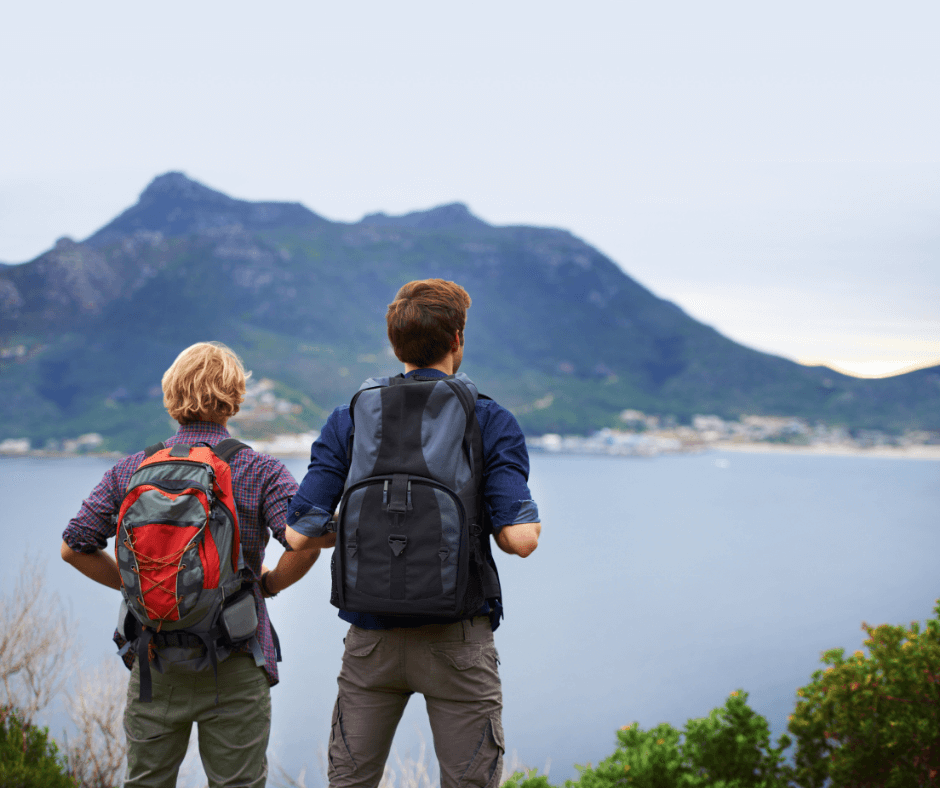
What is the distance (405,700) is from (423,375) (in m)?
0.69

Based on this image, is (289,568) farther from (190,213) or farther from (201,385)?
(190,213)

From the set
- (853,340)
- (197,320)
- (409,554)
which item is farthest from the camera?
(197,320)

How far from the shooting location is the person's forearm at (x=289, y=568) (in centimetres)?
152

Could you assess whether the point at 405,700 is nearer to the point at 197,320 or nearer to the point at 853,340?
the point at 853,340

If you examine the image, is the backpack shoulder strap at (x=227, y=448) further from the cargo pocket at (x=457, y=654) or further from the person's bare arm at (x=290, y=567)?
the cargo pocket at (x=457, y=654)

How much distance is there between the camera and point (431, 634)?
54.9 inches

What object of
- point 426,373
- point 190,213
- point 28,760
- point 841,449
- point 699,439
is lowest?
point 28,760

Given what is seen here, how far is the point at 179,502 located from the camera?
4.79 ft

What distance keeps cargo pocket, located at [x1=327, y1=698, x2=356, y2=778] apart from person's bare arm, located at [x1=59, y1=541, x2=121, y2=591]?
0.60 m

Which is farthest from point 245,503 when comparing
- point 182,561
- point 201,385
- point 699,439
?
point 699,439

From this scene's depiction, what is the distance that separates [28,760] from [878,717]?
3.41 meters

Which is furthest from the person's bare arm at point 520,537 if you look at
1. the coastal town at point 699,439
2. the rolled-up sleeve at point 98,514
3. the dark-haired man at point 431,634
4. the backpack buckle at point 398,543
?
the coastal town at point 699,439

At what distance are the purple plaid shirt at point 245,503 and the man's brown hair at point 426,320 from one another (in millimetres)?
372

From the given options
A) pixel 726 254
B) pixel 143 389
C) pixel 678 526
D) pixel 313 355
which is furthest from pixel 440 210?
pixel 678 526
